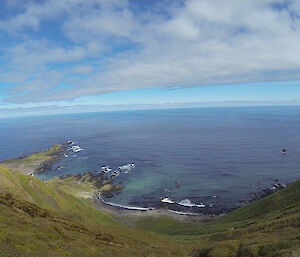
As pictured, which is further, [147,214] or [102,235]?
[147,214]

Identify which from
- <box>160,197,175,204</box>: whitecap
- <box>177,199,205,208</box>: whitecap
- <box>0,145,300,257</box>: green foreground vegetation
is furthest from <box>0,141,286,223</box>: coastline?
<box>0,145,300,257</box>: green foreground vegetation

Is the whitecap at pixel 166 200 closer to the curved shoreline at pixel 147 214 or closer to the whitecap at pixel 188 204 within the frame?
the whitecap at pixel 188 204

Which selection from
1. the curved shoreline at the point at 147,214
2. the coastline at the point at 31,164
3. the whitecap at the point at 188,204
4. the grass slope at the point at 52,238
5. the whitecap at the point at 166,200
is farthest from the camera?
the coastline at the point at 31,164

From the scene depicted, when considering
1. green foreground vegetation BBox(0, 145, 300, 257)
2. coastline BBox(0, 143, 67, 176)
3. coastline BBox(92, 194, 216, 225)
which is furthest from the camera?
coastline BBox(0, 143, 67, 176)

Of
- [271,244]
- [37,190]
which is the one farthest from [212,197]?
[271,244]

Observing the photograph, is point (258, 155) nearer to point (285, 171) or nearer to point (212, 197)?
point (285, 171)

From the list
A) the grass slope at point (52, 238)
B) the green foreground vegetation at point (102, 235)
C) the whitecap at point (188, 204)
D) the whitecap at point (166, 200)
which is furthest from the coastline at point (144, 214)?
the grass slope at point (52, 238)

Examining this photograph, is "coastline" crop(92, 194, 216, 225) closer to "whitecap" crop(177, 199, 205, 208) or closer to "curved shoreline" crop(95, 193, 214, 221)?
"curved shoreline" crop(95, 193, 214, 221)

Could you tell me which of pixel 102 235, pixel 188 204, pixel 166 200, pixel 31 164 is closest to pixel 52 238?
pixel 102 235

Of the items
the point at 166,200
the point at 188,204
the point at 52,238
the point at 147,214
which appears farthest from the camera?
the point at 166,200

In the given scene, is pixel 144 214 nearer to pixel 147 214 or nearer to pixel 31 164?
pixel 147 214

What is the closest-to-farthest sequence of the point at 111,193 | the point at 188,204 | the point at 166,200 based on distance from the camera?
the point at 188,204 < the point at 166,200 < the point at 111,193

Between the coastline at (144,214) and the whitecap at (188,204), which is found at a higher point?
the whitecap at (188,204)
